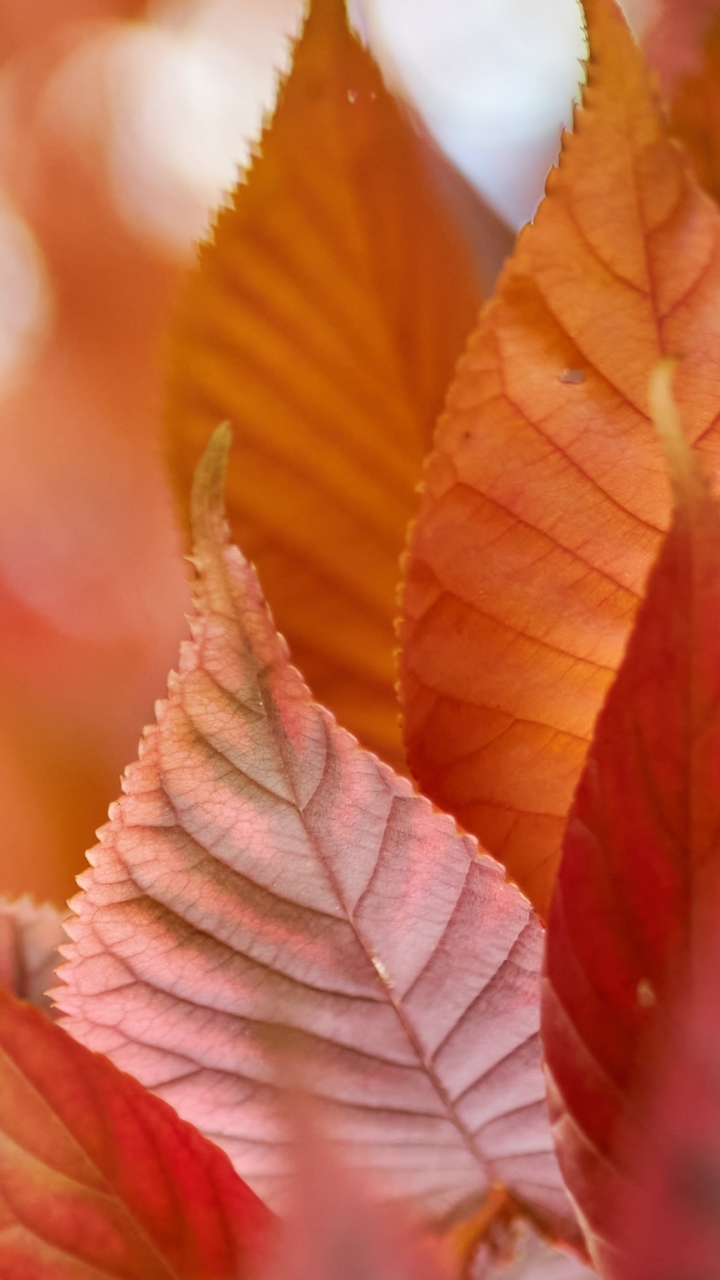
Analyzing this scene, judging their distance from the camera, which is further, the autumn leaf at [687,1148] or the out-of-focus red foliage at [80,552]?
the out-of-focus red foliage at [80,552]

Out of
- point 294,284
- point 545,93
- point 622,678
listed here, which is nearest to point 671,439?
point 622,678

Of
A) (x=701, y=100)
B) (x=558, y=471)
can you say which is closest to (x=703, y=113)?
(x=701, y=100)

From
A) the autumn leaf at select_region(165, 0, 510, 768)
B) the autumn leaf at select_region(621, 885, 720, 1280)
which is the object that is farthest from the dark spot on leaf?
the autumn leaf at select_region(165, 0, 510, 768)

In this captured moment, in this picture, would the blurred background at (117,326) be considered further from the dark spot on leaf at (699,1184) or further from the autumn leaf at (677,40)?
the dark spot on leaf at (699,1184)

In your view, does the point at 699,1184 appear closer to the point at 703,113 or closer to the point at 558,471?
the point at 558,471

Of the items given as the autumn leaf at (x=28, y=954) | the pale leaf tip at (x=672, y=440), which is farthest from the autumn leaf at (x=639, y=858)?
the autumn leaf at (x=28, y=954)

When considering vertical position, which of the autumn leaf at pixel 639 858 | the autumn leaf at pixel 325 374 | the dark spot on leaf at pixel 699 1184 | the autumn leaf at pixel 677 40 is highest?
the autumn leaf at pixel 677 40
